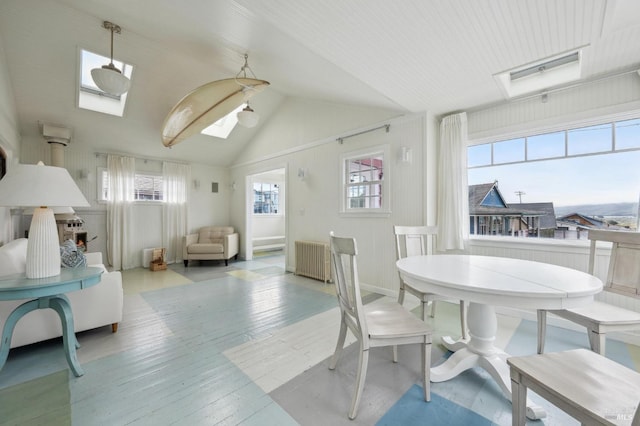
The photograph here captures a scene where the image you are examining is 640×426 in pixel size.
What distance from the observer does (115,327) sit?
2.58 m

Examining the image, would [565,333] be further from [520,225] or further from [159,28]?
[159,28]

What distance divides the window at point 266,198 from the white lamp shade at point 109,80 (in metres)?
4.82

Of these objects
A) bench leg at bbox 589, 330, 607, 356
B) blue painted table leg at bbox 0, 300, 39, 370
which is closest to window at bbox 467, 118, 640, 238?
bench leg at bbox 589, 330, 607, 356

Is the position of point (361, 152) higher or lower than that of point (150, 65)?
lower

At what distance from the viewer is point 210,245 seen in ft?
18.7

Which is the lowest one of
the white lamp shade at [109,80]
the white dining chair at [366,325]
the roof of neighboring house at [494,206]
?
the white dining chair at [366,325]

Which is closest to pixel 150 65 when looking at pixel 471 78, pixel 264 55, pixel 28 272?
pixel 264 55

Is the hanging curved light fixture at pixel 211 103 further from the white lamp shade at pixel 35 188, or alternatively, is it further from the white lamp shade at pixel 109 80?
the white lamp shade at pixel 35 188

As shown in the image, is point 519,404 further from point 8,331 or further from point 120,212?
point 120,212

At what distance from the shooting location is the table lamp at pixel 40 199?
1.75 metres

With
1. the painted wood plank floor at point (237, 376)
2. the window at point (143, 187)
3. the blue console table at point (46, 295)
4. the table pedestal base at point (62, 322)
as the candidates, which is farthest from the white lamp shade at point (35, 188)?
the window at point (143, 187)

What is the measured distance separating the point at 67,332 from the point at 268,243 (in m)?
5.92

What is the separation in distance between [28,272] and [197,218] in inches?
186

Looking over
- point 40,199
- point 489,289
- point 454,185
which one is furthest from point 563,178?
point 40,199
